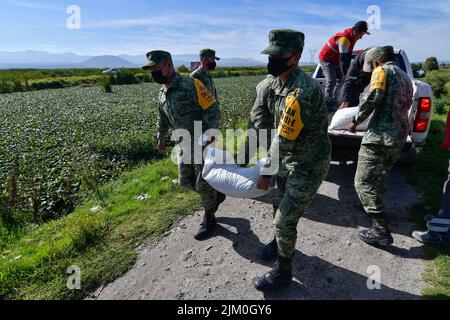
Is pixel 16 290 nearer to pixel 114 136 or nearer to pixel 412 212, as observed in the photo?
pixel 412 212

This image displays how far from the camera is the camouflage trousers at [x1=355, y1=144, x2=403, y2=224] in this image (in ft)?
10.8

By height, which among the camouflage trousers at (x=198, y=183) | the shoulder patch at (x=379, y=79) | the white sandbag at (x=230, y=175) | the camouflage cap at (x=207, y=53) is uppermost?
the camouflage cap at (x=207, y=53)

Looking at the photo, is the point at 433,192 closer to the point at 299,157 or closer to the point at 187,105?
the point at 299,157

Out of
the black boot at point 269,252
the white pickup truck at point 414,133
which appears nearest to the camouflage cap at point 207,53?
the white pickup truck at point 414,133

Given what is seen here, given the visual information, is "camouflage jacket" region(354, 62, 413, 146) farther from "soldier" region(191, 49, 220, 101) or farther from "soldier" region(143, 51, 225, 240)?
"soldier" region(191, 49, 220, 101)

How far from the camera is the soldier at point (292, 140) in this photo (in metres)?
2.32

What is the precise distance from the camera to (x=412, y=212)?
4008mm

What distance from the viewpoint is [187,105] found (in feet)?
11.6

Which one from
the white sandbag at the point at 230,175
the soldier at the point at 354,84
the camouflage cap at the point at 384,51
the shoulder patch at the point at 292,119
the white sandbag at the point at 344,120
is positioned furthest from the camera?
the soldier at the point at 354,84

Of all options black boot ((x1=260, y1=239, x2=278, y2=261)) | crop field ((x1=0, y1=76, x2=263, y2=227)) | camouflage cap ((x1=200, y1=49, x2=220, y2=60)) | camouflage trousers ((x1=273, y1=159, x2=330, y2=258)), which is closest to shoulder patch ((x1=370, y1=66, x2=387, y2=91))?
camouflage trousers ((x1=273, y1=159, x2=330, y2=258))

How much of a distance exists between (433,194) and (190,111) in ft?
12.5

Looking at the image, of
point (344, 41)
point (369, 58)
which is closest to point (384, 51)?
point (369, 58)

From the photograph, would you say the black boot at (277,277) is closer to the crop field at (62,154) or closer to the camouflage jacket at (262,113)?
the camouflage jacket at (262,113)

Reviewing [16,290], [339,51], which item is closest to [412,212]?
[339,51]
